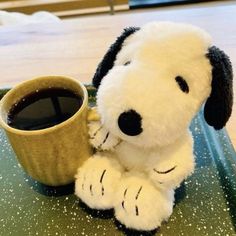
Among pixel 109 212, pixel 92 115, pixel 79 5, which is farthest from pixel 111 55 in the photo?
pixel 79 5

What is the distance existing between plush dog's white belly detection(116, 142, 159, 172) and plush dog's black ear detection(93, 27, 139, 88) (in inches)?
3.1

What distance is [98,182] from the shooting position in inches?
16.7

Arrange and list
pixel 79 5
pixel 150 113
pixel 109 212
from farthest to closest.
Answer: pixel 79 5, pixel 109 212, pixel 150 113

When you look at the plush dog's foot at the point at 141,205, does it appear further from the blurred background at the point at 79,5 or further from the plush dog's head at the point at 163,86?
the blurred background at the point at 79,5

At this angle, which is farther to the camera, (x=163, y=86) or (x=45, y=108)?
(x=45, y=108)

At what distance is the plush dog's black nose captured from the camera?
13.5 inches

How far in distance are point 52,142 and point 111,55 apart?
0.12 m

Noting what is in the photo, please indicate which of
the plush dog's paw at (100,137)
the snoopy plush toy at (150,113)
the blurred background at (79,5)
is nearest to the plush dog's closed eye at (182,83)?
the snoopy plush toy at (150,113)

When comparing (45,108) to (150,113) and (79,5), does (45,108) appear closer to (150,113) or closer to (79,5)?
(150,113)

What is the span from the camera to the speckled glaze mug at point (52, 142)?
401mm

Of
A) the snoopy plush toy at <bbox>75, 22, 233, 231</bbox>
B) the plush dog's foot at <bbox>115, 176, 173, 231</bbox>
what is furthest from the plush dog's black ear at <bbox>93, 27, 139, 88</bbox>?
the plush dog's foot at <bbox>115, 176, 173, 231</bbox>

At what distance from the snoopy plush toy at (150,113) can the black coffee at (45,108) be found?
48 mm

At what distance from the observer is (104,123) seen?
0.38 metres

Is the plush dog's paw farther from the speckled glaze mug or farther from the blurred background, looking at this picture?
the blurred background
